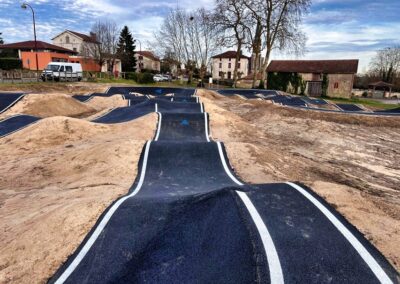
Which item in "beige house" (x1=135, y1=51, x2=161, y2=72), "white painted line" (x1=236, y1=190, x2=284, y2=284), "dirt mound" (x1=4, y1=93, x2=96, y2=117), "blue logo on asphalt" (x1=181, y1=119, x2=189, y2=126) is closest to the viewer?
"white painted line" (x1=236, y1=190, x2=284, y2=284)

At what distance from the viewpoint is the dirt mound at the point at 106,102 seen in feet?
88.7

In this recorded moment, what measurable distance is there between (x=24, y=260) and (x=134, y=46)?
2941 inches

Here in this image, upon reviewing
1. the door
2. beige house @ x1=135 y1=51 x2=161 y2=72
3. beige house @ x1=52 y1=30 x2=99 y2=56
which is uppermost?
beige house @ x1=52 y1=30 x2=99 y2=56

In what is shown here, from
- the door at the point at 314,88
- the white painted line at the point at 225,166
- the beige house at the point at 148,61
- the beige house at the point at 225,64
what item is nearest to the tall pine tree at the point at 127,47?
the beige house at the point at 148,61

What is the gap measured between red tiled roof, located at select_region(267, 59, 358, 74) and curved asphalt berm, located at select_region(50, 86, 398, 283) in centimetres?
5113

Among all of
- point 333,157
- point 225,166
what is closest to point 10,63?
point 225,166

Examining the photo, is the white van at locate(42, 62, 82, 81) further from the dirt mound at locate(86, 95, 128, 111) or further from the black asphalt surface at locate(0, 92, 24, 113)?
the black asphalt surface at locate(0, 92, 24, 113)

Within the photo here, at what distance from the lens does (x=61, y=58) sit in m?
59.8

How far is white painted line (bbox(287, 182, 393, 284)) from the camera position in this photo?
402cm

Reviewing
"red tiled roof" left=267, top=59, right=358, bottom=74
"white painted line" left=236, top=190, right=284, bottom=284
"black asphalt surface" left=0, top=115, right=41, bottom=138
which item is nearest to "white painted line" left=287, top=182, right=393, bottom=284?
"white painted line" left=236, top=190, right=284, bottom=284

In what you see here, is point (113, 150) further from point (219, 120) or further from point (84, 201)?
point (219, 120)

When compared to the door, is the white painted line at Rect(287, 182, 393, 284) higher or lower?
lower

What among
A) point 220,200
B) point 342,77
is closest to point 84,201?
point 220,200

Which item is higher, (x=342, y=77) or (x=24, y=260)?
(x=342, y=77)
